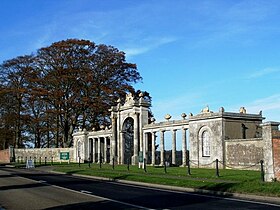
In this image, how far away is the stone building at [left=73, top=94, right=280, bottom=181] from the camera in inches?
1277

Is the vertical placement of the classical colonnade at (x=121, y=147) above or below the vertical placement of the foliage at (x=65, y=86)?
below

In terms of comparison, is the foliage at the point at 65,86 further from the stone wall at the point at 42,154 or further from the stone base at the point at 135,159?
the stone base at the point at 135,159

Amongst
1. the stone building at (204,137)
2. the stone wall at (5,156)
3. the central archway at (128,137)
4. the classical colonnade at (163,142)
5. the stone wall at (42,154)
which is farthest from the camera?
the stone wall at (5,156)

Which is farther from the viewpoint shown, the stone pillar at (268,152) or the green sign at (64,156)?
the green sign at (64,156)

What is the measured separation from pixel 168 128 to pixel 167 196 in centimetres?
2602

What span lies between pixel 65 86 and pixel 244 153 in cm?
3362

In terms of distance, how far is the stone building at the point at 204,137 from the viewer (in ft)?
106

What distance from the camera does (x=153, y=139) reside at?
44.6 metres

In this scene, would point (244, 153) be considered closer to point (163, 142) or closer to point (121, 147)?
point (163, 142)

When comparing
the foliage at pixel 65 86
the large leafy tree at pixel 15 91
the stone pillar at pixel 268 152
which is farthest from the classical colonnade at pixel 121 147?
the stone pillar at pixel 268 152

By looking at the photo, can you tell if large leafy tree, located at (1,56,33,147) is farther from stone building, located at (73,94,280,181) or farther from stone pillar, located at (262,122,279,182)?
stone pillar, located at (262,122,279,182)

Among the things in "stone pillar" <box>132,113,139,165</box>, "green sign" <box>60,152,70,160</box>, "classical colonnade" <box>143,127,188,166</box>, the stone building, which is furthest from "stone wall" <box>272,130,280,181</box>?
"green sign" <box>60,152,70,160</box>

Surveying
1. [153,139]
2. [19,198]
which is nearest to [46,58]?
[153,139]

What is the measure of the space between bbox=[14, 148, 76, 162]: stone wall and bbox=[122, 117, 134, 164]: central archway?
14853mm
